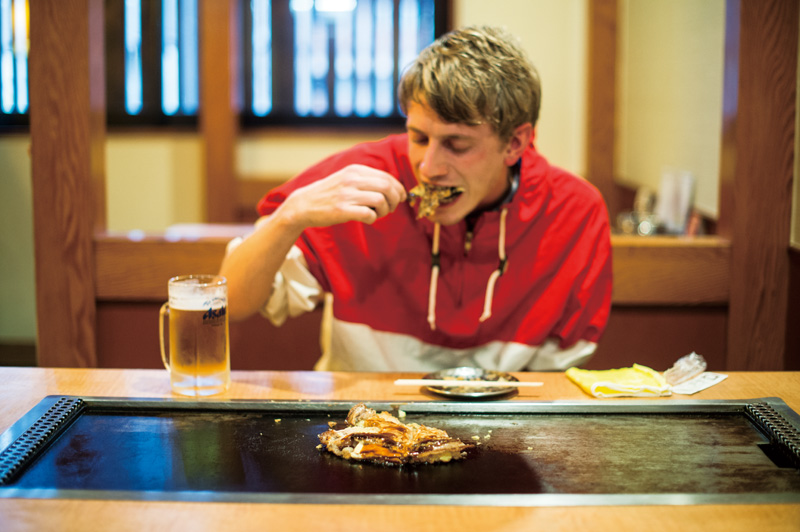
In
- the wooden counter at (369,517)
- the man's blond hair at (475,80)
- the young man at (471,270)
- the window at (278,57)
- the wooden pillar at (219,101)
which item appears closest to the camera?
the wooden counter at (369,517)

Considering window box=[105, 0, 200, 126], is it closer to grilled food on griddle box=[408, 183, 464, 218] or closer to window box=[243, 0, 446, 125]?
window box=[243, 0, 446, 125]

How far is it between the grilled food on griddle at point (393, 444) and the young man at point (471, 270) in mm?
724

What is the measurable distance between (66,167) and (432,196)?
4.48 feet

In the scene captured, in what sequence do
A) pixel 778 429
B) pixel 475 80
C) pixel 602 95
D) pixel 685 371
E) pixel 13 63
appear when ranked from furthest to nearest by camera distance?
pixel 13 63
pixel 602 95
pixel 475 80
pixel 685 371
pixel 778 429

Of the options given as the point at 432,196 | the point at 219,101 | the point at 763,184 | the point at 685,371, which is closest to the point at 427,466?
the point at 685,371

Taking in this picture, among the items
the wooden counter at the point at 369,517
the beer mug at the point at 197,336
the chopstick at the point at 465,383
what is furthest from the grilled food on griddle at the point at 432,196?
the wooden counter at the point at 369,517

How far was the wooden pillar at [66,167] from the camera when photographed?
2609mm

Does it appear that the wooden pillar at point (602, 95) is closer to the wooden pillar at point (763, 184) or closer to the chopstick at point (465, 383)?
the wooden pillar at point (763, 184)

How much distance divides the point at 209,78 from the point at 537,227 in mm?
3311

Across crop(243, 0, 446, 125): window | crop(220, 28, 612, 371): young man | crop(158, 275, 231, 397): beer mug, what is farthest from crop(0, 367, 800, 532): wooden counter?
crop(243, 0, 446, 125): window

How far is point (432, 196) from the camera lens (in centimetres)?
190

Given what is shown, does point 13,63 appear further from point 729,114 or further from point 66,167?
point 729,114

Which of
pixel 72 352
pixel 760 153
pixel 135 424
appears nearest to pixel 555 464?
pixel 135 424

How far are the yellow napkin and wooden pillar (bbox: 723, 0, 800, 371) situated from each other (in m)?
1.24
